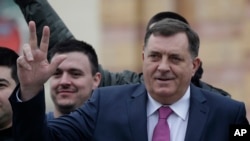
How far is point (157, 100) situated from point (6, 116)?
1076 millimetres

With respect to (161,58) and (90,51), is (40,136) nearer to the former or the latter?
(161,58)

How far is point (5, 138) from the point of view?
22.6 feet

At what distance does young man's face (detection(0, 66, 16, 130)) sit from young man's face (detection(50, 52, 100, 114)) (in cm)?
40

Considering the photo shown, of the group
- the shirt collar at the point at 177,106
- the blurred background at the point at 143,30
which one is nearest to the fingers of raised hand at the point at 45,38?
the shirt collar at the point at 177,106

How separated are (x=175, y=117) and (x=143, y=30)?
7.12 metres

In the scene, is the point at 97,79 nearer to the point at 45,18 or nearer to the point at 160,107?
the point at 45,18

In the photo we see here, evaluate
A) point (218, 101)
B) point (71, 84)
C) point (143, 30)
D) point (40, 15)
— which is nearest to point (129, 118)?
point (218, 101)

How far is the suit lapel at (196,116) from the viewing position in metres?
6.19

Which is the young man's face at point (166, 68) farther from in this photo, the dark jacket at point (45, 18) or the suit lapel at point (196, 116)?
the dark jacket at point (45, 18)

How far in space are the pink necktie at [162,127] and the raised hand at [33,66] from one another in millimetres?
686

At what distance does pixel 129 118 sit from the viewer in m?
6.25

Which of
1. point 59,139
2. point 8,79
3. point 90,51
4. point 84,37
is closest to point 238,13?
point 84,37

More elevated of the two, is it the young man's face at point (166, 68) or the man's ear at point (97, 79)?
the young man's face at point (166, 68)

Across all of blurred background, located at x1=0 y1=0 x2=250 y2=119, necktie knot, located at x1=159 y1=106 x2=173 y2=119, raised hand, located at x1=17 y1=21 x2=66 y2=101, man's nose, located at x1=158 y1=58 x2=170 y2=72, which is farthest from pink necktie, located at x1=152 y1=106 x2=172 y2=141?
blurred background, located at x1=0 y1=0 x2=250 y2=119
